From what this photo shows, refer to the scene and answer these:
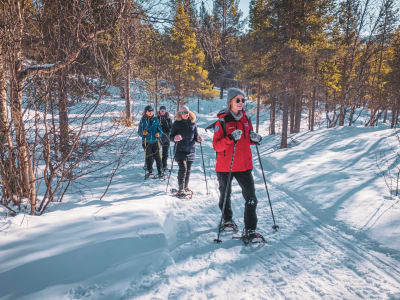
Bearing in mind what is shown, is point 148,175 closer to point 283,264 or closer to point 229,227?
point 229,227

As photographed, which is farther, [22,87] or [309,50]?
[309,50]

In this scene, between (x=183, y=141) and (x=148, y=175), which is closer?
(x=183, y=141)

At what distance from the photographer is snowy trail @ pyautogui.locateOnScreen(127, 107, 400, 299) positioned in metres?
2.37

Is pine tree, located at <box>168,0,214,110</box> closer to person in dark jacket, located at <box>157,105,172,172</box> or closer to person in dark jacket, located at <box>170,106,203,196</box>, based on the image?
person in dark jacket, located at <box>157,105,172,172</box>

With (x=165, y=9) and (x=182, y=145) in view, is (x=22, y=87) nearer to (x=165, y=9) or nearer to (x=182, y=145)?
(x=165, y=9)

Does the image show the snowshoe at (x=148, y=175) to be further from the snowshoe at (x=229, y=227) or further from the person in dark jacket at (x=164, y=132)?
the snowshoe at (x=229, y=227)

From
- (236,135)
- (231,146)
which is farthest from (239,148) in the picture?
(236,135)

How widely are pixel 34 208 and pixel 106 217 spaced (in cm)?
107

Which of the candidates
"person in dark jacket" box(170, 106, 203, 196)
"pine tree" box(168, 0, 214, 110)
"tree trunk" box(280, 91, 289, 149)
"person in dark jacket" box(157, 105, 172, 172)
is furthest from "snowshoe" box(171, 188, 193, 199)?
"pine tree" box(168, 0, 214, 110)

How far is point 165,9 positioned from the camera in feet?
13.9

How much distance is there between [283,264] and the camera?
2.84 metres

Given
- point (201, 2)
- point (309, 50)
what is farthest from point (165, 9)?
point (309, 50)

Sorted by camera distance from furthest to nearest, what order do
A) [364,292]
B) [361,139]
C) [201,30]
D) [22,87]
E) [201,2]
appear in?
[361,139] → [201,30] → [201,2] → [22,87] → [364,292]

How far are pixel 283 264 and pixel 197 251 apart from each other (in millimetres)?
1169
